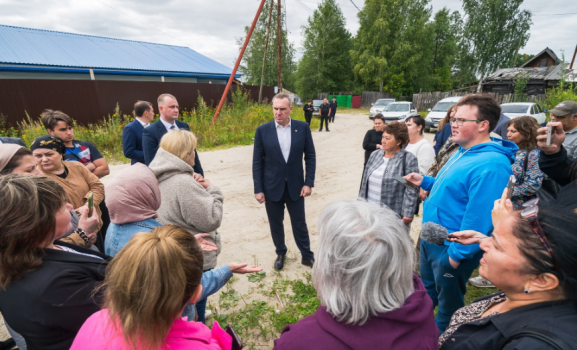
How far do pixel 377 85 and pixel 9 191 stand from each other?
33018mm

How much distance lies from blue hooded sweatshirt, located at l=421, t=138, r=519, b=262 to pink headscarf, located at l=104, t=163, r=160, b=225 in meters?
2.07

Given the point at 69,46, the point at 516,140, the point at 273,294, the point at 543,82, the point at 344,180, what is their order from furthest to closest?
the point at 543,82
the point at 69,46
the point at 344,180
the point at 516,140
the point at 273,294

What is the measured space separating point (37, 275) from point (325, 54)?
116 ft

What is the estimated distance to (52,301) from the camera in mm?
1055

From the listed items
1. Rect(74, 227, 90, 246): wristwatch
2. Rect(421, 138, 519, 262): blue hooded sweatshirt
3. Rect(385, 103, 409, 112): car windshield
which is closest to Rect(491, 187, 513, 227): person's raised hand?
Rect(421, 138, 519, 262): blue hooded sweatshirt

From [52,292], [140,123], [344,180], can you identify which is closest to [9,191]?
[52,292]

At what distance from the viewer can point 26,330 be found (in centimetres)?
112

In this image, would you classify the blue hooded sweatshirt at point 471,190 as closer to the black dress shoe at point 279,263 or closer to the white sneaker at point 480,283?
the white sneaker at point 480,283

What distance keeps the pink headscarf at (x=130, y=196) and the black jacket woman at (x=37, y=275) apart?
0.42 metres

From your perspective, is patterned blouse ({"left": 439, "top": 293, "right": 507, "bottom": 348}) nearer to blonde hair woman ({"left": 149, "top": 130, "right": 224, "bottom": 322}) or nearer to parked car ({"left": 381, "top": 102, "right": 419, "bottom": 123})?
blonde hair woman ({"left": 149, "top": 130, "right": 224, "bottom": 322})

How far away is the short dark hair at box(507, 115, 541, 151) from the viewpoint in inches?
127

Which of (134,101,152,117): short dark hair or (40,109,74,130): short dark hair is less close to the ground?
(134,101,152,117): short dark hair

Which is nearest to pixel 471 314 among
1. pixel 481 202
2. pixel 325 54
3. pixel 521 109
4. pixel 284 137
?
pixel 481 202

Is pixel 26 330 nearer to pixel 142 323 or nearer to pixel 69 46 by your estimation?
pixel 142 323
